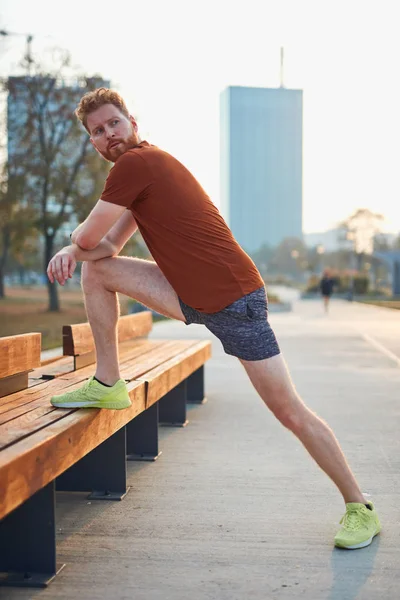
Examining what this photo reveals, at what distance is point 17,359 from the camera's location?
13.7 ft

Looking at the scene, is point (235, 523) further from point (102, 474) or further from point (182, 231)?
point (182, 231)

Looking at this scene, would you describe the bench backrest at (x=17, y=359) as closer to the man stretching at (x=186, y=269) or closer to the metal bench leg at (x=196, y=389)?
the man stretching at (x=186, y=269)

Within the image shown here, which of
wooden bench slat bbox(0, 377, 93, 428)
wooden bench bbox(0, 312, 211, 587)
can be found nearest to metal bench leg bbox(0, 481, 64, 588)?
wooden bench bbox(0, 312, 211, 587)

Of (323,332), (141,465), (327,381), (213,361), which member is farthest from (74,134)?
(141,465)

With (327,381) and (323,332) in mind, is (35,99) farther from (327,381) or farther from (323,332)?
(327,381)

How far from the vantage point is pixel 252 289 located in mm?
3537

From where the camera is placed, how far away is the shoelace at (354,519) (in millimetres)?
3652

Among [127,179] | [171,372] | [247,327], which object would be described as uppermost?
[127,179]

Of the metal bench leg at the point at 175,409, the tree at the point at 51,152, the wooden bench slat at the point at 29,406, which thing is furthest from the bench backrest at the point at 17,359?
the tree at the point at 51,152

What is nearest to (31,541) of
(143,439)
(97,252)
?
(97,252)

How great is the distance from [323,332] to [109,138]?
15.6 meters

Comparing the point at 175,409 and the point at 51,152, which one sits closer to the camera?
the point at 175,409

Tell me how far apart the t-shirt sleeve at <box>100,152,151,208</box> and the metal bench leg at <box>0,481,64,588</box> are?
1184 millimetres

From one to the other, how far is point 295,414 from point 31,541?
1.19 m
